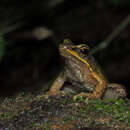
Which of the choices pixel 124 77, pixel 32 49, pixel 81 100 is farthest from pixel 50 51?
pixel 81 100

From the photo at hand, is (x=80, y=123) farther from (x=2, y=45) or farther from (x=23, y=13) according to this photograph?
(x=23, y=13)

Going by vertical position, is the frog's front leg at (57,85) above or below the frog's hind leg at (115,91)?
above

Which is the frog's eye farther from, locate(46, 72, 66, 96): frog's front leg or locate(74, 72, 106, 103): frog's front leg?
locate(46, 72, 66, 96): frog's front leg

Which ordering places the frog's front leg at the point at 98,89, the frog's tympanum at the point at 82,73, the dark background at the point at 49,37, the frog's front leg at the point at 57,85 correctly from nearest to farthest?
1. the frog's front leg at the point at 98,89
2. the frog's tympanum at the point at 82,73
3. the frog's front leg at the point at 57,85
4. the dark background at the point at 49,37

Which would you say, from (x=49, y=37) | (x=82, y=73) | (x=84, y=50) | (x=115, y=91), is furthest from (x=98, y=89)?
(x=49, y=37)

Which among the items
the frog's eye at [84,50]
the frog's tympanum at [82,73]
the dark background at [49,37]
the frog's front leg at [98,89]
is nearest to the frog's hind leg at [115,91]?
the frog's tympanum at [82,73]

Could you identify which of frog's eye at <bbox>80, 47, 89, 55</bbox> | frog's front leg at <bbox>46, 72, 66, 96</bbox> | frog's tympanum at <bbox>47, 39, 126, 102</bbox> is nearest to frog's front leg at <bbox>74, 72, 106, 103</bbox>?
frog's tympanum at <bbox>47, 39, 126, 102</bbox>

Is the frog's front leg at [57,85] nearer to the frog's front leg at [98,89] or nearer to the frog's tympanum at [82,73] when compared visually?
the frog's tympanum at [82,73]
